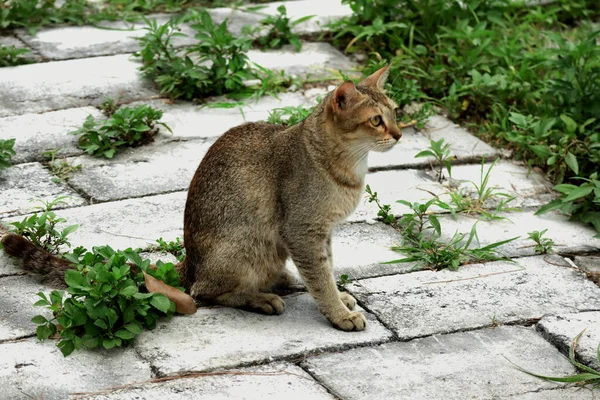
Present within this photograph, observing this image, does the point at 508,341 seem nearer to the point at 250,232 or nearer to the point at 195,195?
the point at 250,232

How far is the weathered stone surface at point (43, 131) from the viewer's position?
227 inches

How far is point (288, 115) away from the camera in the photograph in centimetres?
635

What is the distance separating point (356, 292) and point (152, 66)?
294cm

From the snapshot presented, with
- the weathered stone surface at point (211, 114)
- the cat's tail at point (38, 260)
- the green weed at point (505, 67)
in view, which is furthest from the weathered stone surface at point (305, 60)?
the cat's tail at point (38, 260)

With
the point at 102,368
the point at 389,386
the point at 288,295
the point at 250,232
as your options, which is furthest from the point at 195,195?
the point at 389,386

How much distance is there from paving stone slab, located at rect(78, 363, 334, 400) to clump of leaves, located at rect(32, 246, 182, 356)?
0.31 m

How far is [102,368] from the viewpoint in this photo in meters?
3.74

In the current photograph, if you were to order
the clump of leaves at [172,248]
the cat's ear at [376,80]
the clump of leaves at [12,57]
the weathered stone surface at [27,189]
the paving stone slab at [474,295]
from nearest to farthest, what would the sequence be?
1. the paving stone slab at [474,295]
2. the cat's ear at [376,80]
3. the clump of leaves at [172,248]
4. the weathered stone surface at [27,189]
5. the clump of leaves at [12,57]

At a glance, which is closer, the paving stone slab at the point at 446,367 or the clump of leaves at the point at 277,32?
the paving stone slab at the point at 446,367

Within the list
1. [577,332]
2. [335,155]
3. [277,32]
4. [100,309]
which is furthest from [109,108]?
[577,332]

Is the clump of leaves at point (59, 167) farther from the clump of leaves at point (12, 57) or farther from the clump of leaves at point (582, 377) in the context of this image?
the clump of leaves at point (582, 377)

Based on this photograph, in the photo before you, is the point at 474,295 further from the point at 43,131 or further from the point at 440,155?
the point at 43,131

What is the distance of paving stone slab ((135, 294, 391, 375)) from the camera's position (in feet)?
12.6

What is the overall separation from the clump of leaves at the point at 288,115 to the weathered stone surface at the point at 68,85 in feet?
3.16
